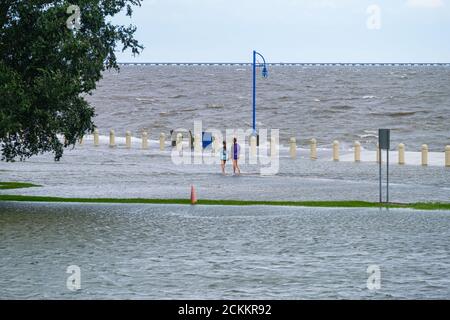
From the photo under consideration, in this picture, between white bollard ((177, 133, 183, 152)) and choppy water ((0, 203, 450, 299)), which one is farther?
white bollard ((177, 133, 183, 152))

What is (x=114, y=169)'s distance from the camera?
137ft

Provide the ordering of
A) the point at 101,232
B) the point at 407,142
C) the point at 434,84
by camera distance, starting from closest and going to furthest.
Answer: the point at 101,232 → the point at 407,142 → the point at 434,84

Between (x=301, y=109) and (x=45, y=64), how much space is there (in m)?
89.0

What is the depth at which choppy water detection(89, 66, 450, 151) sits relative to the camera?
85.9 meters

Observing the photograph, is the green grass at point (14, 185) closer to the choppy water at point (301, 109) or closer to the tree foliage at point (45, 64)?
the tree foliage at point (45, 64)

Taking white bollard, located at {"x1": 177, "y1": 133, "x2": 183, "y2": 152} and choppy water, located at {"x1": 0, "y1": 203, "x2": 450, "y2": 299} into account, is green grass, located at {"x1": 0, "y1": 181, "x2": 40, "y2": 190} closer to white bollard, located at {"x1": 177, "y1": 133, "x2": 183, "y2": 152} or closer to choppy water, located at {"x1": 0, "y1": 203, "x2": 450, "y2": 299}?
choppy water, located at {"x1": 0, "y1": 203, "x2": 450, "y2": 299}

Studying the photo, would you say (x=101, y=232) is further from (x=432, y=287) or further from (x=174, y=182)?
(x=174, y=182)

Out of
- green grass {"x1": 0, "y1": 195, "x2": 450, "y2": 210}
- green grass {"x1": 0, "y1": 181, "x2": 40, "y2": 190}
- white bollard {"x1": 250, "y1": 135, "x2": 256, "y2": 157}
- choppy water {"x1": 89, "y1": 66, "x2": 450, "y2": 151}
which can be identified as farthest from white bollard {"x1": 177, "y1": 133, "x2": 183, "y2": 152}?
green grass {"x1": 0, "y1": 195, "x2": 450, "y2": 210}

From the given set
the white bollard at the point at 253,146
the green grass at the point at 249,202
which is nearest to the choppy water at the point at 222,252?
the green grass at the point at 249,202

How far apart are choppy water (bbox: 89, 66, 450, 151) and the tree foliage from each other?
43615 mm

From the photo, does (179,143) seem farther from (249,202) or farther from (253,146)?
(249,202)
